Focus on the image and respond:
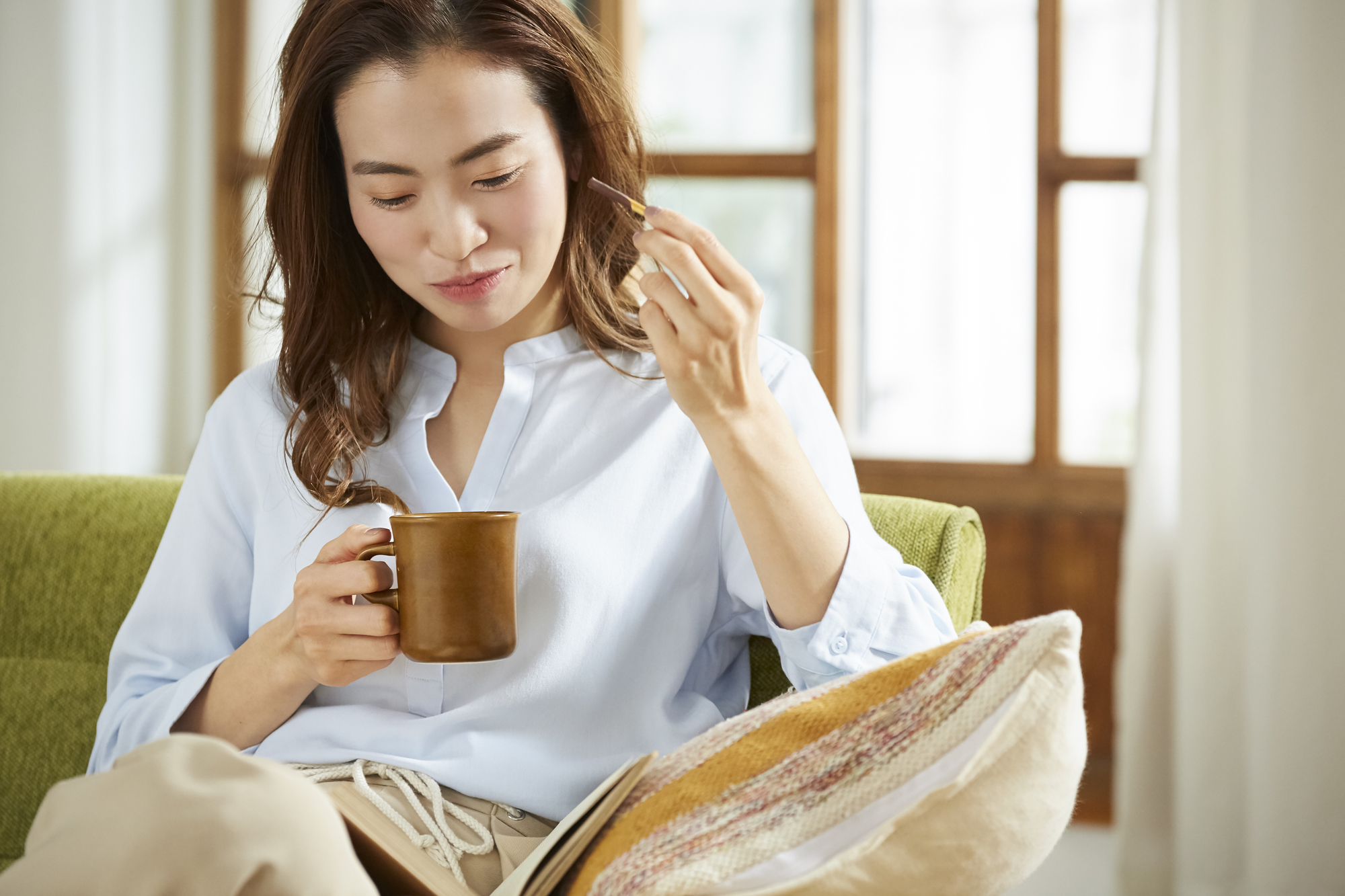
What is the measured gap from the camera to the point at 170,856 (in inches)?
28.9

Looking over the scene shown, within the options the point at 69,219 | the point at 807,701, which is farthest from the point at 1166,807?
the point at 69,219

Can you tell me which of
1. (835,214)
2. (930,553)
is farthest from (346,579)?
(835,214)

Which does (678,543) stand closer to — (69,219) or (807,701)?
(807,701)

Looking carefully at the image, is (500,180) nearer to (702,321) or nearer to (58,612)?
(702,321)

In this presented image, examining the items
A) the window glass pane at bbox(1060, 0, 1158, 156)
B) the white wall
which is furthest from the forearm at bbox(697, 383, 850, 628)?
the white wall

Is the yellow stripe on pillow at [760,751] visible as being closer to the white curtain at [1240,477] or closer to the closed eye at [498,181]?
the closed eye at [498,181]

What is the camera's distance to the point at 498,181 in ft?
3.77

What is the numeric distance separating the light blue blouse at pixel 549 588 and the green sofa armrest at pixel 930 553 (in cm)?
3

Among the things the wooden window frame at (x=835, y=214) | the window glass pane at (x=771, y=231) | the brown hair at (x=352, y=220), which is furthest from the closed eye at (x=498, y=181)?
the window glass pane at (x=771, y=231)

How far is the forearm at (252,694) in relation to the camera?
1.09 m

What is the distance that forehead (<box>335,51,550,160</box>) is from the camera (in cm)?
112

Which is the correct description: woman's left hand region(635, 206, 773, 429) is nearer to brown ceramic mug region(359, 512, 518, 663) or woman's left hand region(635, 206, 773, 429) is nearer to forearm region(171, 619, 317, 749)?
brown ceramic mug region(359, 512, 518, 663)

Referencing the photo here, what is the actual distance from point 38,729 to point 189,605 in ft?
1.18

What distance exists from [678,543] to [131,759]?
0.57 meters
